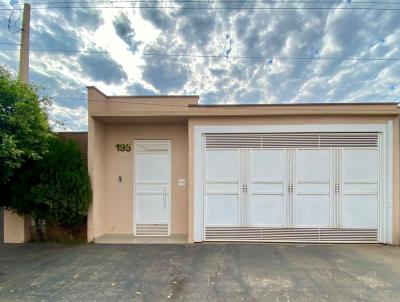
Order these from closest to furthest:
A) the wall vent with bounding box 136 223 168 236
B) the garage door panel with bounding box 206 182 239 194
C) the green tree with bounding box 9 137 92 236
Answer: the green tree with bounding box 9 137 92 236 < the garage door panel with bounding box 206 182 239 194 < the wall vent with bounding box 136 223 168 236

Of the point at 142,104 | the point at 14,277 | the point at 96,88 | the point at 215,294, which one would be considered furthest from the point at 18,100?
the point at 215,294

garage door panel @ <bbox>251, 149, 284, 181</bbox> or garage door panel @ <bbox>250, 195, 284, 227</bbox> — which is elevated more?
garage door panel @ <bbox>251, 149, 284, 181</bbox>

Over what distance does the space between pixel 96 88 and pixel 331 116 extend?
588 cm

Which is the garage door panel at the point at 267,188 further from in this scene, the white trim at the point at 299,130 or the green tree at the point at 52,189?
the green tree at the point at 52,189

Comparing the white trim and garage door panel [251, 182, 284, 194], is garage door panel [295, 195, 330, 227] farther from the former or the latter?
the white trim

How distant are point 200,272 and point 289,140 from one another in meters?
3.62

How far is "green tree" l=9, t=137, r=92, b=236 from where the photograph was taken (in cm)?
510

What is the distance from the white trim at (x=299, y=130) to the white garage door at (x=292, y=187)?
5.3 inches

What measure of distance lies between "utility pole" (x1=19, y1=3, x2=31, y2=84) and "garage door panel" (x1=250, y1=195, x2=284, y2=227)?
23.1 ft

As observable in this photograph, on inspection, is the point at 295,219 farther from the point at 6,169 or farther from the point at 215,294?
the point at 6,169

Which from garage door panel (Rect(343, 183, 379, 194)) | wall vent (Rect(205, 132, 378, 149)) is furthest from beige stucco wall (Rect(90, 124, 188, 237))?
garage door panel (Rect(343, 183, 379, 194))

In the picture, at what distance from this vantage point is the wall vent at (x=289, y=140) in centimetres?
554

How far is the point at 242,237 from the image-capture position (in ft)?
18.3

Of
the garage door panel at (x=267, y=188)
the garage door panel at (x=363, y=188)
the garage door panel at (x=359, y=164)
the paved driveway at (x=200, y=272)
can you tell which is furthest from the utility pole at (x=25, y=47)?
the garage door panel at (x=363, y=188)
